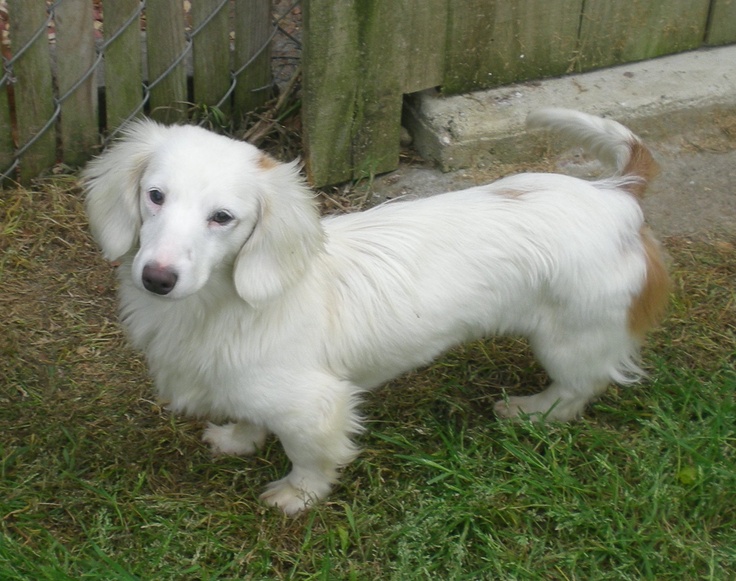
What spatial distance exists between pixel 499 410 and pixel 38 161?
2.11m

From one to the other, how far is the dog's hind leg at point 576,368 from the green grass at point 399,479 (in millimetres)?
81

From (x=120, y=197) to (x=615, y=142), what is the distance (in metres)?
1.45

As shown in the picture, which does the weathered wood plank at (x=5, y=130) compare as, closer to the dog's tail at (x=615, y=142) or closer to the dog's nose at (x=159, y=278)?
the dog's nose at (x=159, y=278)

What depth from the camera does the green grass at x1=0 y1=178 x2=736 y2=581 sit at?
2691 millimetres

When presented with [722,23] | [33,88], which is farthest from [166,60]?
[722,23]

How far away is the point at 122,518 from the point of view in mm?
2768

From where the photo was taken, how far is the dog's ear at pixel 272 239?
2.34m

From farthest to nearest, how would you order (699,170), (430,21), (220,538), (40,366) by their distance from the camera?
(699,170), (430,21), (40,366), (220,538)

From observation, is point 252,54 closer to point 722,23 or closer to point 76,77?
point 76,77

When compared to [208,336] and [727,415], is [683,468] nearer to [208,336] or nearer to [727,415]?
[727,415]

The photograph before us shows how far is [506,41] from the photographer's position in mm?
3982

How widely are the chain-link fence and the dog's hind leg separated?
6.00 feet

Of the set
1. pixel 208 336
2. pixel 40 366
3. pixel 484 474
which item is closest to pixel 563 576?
pixel 484 474

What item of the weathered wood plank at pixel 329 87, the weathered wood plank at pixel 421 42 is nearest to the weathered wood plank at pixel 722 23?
the weathered wood plank at pixel 421 42
